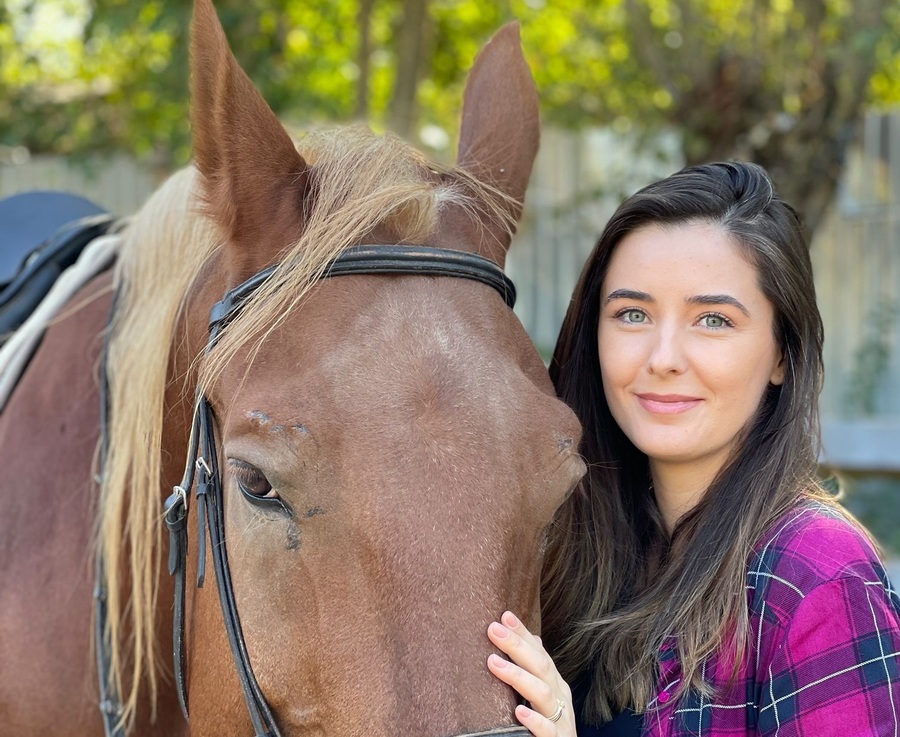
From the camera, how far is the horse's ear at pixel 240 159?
1.67 metres

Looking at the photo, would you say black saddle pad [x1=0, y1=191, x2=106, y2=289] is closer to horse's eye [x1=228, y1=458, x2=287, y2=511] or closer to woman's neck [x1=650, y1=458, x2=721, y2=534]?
horse's eye [x1=228, y1=458, x2=287, y2=511]

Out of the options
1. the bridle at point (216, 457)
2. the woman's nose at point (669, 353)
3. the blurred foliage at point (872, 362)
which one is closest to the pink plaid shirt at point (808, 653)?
the woman's nose at point (669, 353)

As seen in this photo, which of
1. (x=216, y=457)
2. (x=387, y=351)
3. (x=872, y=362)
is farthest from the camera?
(x=872, y=362)

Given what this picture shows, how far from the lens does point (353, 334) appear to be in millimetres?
1565

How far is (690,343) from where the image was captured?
181 centimetres

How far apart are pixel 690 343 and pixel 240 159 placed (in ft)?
2.85

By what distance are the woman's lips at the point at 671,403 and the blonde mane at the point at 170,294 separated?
0.45 metres

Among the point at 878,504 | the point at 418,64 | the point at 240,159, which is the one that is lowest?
the point at 878,504

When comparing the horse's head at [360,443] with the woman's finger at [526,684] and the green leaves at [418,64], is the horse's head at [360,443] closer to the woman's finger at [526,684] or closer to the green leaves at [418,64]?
the woman's finger at [526,684]

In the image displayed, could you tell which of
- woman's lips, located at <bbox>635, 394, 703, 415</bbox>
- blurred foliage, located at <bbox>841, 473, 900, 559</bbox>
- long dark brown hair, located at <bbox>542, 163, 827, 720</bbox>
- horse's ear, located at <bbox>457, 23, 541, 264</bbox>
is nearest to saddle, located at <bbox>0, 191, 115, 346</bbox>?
horse's ear, located at <bbox>457, 23, 541, 264</bbox>

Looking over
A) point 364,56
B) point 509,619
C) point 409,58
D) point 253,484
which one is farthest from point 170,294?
point 364,56

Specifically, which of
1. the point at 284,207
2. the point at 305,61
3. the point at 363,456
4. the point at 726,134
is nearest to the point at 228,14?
the point at 305,61

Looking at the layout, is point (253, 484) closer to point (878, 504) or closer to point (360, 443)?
point (360, 443)

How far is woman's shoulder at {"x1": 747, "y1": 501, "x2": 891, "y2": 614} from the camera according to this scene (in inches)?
62.1
